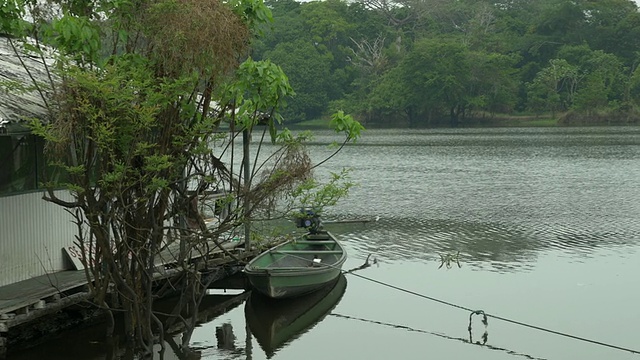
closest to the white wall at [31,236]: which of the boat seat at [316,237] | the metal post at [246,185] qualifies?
the metal post at [246,185]

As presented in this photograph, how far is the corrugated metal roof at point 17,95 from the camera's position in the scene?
41.9ft

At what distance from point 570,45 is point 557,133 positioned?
77.0ft

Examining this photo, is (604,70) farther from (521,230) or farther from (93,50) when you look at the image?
(93,50)

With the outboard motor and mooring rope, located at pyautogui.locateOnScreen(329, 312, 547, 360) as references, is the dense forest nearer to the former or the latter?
the outboard motor

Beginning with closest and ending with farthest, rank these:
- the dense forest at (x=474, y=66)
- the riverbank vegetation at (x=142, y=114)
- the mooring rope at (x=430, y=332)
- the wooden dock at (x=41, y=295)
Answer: the riverbank vegetation at (x=142, y=114), the wooden dock at (x=41, y=295), the mooring rope at (x=430, y=332), the dense forest at (x=474, y=66)

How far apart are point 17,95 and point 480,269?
11666mm

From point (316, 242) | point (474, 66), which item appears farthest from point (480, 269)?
point (474, 66)

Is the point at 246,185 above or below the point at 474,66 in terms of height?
below

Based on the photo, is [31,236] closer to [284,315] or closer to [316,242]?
[284,315]

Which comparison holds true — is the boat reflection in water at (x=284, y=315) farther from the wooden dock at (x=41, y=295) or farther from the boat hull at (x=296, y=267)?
the wooden dock at (x=41, y=295)

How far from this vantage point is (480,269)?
21.6 metres

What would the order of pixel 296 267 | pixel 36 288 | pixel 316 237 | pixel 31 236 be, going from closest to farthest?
1. pixel 36 288
2. pixel 31 236
3. pixel 296 267
4. pixel 316 237

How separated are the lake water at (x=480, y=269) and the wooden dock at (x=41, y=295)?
6.62ft

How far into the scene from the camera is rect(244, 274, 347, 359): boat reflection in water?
1609cm
